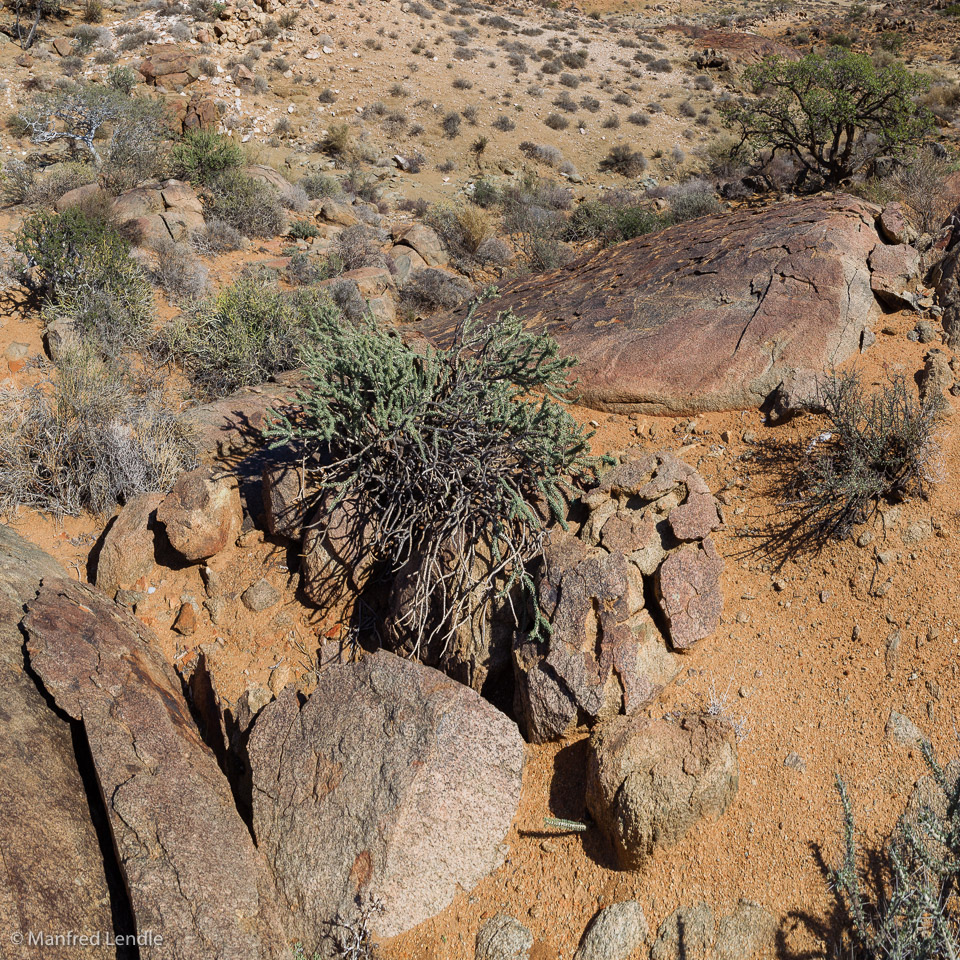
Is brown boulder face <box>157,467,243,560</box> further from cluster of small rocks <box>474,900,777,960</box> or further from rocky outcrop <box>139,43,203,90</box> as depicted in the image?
rocky outcrop <box>139,43,203,90</box>

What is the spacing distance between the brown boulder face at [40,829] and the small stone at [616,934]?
188 centimetres

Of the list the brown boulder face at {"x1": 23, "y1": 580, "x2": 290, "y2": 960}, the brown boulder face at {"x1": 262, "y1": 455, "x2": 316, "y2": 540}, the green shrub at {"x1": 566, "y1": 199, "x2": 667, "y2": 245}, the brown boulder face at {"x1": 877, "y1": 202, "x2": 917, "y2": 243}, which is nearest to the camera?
the brown boulder face at {"x1": 23, "y1": 580, "x2": 290, "y2": 960}

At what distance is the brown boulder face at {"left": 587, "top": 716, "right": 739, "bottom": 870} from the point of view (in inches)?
98.9

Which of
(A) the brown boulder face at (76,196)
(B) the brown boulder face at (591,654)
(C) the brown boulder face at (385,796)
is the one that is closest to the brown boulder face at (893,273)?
(B) the brown boulder face at (591,654)

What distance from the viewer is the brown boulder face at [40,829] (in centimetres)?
227

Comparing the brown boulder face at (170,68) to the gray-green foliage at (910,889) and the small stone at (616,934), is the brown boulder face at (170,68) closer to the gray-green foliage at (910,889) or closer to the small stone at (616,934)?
the small stone at (616,934)

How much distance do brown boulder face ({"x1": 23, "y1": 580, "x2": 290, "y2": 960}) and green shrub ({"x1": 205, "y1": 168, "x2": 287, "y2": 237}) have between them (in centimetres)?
881

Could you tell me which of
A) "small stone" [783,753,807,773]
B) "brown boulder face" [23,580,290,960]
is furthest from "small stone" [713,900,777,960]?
"brown boulder face" [23,580,290,960]

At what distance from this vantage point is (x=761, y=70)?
32.8ft

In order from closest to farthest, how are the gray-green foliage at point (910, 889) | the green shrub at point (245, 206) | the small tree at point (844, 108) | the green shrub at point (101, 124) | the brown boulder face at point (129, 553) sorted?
the gray-green foliage at point (910, 889), the brown boulder face at point (129, 553), the small tree at point (844, 108), the green shrub at point (245, 206), the green shrub at point (101, 124)

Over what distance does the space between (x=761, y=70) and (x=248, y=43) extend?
1561 cm

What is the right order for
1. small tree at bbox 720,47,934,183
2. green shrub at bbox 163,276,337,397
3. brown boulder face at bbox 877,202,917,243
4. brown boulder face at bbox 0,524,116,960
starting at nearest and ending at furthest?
brown boulder face at bbox 0,524,116,960
brown boulder face at bbox 877,202,917,243
green shrub at bbox 163,276,337,397
small tree at bbox 720,47,934,183

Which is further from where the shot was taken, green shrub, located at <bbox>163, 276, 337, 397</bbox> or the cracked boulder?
green shrub, located at <bbox>163, 276, 337, 397</bbox>

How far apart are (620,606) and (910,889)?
1.43 m
